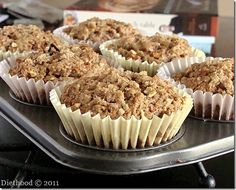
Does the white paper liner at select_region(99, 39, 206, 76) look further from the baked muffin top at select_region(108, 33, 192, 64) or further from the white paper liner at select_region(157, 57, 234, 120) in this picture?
the white paper liner at select_region(157, 57, 234, 120)

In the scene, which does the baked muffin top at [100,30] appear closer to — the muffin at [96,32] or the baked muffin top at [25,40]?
the muffin at [96,32]

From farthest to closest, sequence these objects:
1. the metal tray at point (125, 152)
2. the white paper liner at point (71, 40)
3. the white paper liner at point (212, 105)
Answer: the white paper liner at point (71, 40)
the white paper liner at point (212, 105)
the metal tray at point (125, 152)

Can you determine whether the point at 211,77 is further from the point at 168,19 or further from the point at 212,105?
the point at 168,19

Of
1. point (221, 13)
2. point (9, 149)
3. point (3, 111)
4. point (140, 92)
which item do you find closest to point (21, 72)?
point (3, 111)

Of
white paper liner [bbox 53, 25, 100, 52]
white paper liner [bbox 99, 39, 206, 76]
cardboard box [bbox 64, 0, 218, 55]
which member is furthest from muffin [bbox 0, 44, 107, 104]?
cardboard box [bbox 64, 0, 218, 55]

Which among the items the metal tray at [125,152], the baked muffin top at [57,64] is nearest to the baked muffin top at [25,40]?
the baked muffin top at [57,64]

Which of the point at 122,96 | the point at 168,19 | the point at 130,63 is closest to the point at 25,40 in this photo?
the point at 130,63
